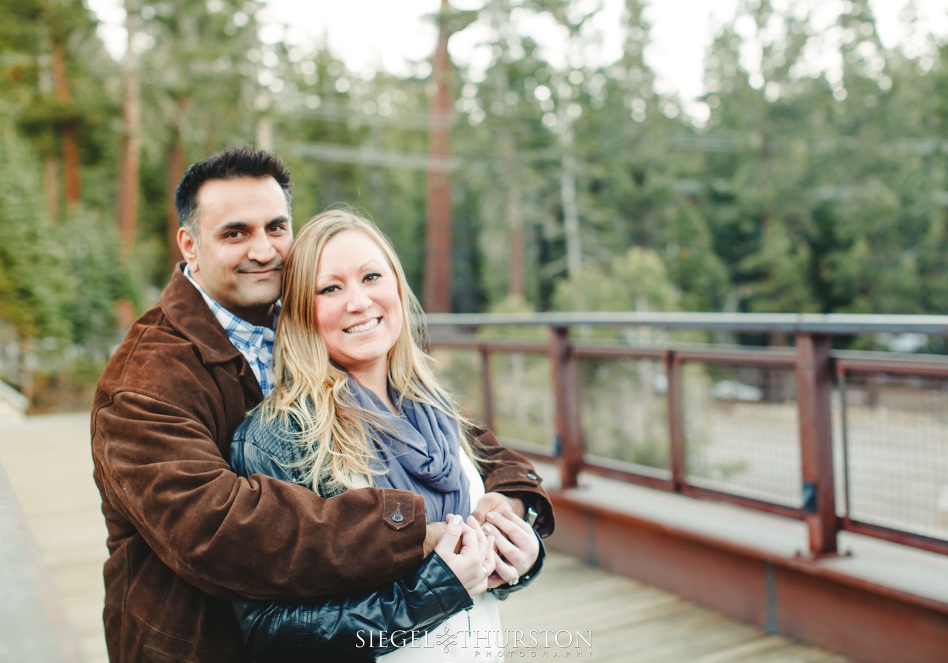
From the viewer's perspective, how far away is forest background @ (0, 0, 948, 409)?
20828 mm

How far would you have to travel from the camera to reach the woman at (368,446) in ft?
5.12

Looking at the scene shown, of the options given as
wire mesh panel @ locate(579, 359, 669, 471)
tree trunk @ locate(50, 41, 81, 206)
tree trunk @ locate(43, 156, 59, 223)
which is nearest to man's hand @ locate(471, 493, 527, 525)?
wire mesh panel @ locate(579, 359, 669, 471)

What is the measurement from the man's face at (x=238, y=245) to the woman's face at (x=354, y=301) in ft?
0.60

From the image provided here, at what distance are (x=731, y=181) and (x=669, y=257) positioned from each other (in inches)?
155

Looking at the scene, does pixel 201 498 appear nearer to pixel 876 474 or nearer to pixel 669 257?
pixel 876 474

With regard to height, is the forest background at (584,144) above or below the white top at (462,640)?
above

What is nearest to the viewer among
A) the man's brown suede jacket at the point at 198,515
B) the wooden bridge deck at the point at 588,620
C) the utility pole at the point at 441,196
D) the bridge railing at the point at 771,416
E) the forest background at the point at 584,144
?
the man's brown suede jacket at the point at 198,515

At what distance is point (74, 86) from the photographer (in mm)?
21203

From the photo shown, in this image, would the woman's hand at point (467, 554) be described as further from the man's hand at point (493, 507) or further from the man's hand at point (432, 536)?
the man's hand at point (493, 507)

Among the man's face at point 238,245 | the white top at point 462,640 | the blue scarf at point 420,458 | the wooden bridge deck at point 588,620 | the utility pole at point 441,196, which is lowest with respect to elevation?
the wooden bridge deck at point 588,620

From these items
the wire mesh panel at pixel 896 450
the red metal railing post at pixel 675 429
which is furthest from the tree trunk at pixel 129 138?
the wire mesh panel at pixel 896 450

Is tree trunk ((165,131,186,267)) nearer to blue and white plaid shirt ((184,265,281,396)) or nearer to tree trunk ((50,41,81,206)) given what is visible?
tree trunk ((50,41,81,206))

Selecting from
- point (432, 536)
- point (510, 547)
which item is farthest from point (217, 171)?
point (510, 547)

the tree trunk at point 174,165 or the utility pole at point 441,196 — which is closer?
the utility pole at point 441,196
